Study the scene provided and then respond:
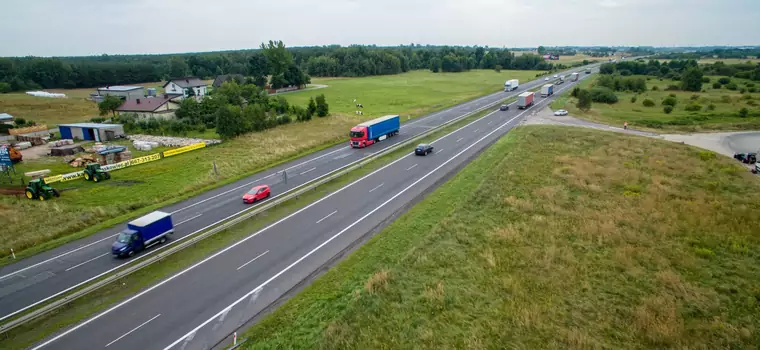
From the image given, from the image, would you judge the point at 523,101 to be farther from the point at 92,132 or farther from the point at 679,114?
the point at 92,132

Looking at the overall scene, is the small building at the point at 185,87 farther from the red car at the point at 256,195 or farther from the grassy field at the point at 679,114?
the grassy field at the point at 679,114

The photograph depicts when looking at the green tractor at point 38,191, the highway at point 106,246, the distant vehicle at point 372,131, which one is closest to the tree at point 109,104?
the green tractor at point 38,191

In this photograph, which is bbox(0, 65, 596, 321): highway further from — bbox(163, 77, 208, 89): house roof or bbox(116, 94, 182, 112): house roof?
bbox(163, 77, 208, 89): house roof

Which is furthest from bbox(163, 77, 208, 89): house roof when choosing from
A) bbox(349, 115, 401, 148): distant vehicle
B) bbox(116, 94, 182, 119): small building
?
bbox(349, 115, 401, 148): distant vehicle

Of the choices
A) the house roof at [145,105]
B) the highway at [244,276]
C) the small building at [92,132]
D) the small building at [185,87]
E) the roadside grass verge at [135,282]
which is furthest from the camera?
the small building at [185,87]

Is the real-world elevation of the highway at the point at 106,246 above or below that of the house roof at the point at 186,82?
below
